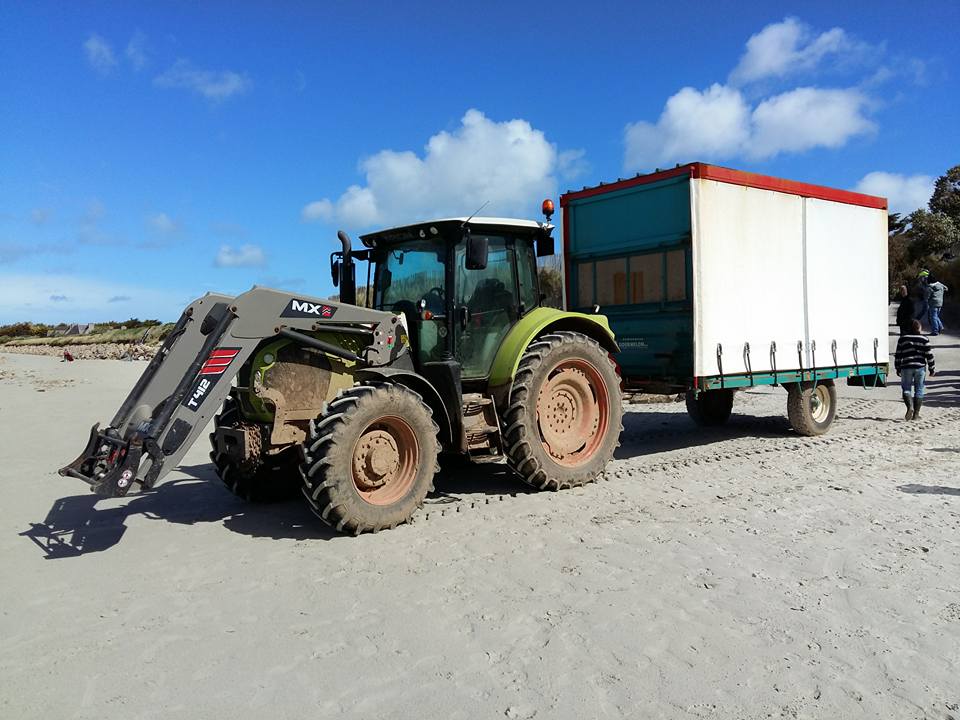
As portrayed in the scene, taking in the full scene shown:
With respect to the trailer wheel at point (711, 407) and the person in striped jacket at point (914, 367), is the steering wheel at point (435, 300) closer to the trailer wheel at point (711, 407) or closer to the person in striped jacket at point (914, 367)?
the trailer wheel at point (711, 407)

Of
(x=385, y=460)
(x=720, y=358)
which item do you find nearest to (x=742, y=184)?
(x=720, y=358)

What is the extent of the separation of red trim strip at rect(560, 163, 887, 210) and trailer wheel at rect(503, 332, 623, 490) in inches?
89.6

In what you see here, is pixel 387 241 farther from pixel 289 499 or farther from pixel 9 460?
pixel 9 460

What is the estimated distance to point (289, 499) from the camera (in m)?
6.46

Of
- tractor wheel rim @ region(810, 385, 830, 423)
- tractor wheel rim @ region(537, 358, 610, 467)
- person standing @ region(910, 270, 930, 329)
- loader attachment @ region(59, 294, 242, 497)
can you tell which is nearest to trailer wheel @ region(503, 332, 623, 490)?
tractor wheel rim @ region(537, 358, 610, 467)

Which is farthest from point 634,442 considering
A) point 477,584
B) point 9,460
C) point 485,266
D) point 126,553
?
point 9,460

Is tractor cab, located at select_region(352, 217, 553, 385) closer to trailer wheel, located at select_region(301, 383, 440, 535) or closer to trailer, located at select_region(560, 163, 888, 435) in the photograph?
trailer wheel, located at select_region(301, 383, 440, 535)

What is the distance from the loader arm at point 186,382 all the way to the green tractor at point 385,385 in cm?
1

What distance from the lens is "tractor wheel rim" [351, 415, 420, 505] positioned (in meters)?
5.32

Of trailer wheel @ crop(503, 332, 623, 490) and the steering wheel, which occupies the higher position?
the steering wheel

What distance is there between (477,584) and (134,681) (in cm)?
190

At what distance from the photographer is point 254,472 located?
20.0 ft

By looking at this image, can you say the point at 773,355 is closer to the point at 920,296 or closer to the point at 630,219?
the point at 630,219

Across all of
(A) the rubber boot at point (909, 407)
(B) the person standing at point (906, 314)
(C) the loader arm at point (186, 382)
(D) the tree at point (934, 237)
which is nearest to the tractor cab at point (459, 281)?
(C) the loader arm at point (186, 382)
